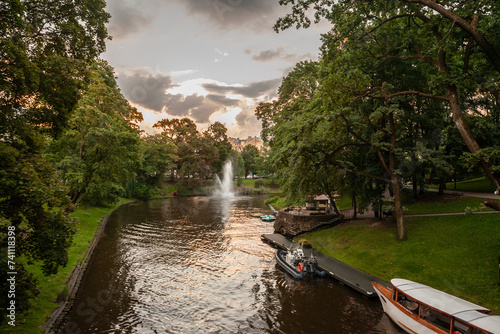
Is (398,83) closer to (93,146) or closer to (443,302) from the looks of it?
(443,302)

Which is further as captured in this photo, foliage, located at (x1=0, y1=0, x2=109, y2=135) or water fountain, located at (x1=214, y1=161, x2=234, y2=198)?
water fountain, located at (x1=214, y1=161, x2=234, y2=198)

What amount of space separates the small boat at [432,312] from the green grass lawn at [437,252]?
9.78 feet

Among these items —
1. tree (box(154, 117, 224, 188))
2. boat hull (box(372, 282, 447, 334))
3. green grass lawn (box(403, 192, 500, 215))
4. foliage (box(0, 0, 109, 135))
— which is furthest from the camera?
tree (box(154, 117, 224, 188))

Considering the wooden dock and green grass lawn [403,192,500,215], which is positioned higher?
green grass lawn [403,192,500,215]

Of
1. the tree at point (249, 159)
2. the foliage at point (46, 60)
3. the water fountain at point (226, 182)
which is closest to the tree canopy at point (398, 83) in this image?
the foliage at point (46, 60)

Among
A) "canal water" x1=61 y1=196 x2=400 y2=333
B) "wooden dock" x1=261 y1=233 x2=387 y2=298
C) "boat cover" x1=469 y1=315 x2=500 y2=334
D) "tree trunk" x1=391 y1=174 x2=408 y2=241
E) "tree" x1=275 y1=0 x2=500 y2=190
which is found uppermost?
"tree" x1=275 y1=0 x2=500 y2=190

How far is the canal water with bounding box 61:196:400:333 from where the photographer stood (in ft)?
41.7

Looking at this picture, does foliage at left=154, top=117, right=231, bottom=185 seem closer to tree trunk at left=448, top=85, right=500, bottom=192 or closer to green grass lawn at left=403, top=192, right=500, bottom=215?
green grass lawn at left=403, top=192, right=500, bottom=215

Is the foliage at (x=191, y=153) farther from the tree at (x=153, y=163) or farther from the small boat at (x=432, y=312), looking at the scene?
the small boat at (x=432, y=312)

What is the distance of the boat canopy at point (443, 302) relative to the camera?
10.1 metres

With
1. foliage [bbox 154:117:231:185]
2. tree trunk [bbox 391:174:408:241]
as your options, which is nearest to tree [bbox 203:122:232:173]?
foliage [bbox 154:117:231:185]

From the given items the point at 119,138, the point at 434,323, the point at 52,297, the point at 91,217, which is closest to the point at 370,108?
the point at 434,323

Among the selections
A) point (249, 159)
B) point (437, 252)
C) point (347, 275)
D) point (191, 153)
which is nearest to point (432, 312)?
point (347, 275)

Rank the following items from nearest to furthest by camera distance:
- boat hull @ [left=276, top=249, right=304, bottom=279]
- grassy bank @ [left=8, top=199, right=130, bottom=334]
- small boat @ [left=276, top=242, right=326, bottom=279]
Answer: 1. grassy bank @ [left=8, top=199, right=130, bottom=334]
2. boat hull @ [left=276, top=249, right=304, bottom=279]
3. small boat @ [left=276, top=242, right=326, bottom=279]
